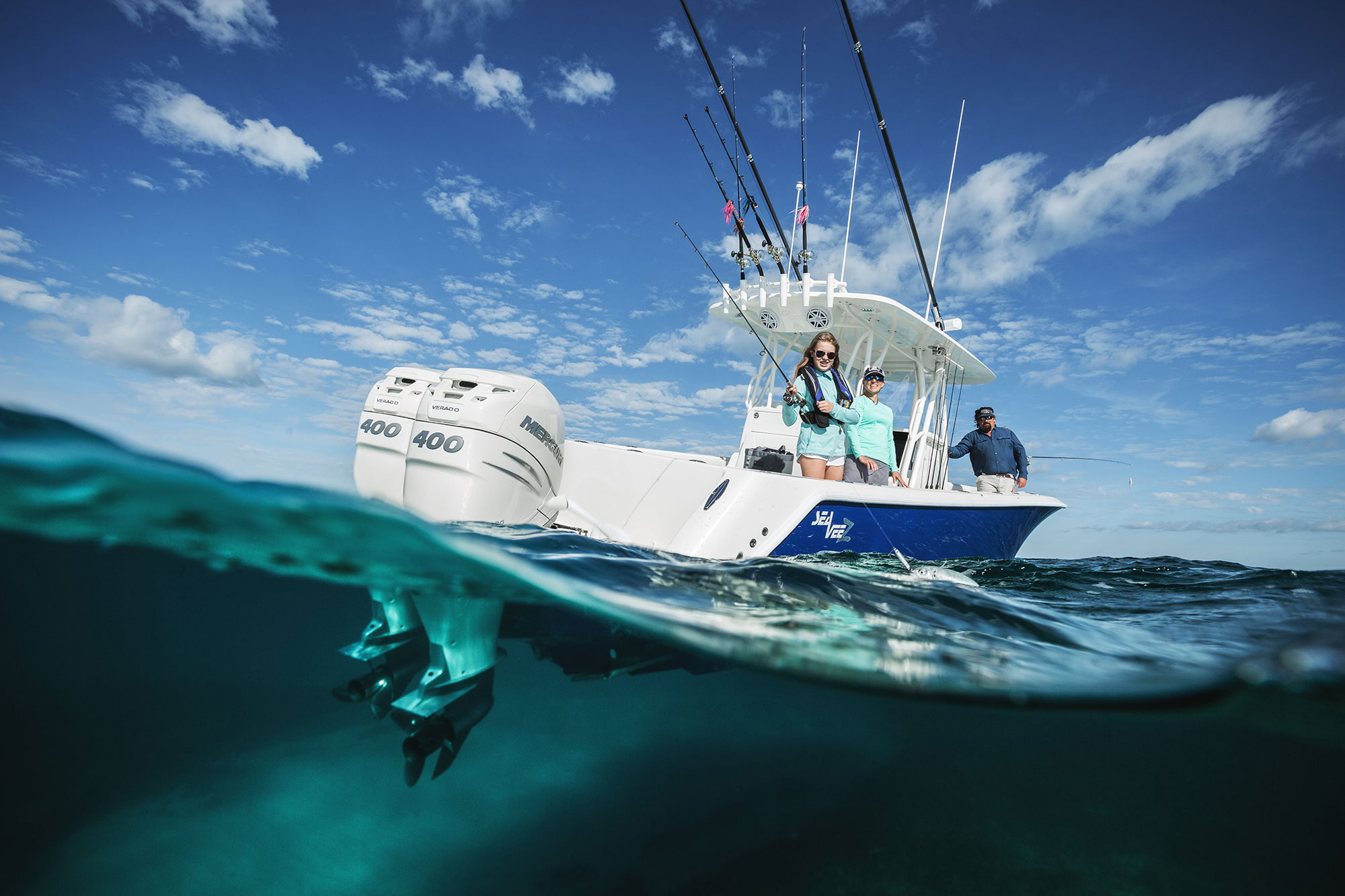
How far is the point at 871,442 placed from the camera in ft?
18.1

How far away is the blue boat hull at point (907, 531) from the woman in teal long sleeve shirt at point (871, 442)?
76 centimetres

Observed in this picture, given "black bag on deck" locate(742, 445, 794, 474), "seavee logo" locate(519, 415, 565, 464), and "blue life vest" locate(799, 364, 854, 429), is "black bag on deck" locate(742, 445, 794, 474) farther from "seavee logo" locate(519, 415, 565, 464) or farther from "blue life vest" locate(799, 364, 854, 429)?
"seavee logo" locate(519, 415, 565, 464)

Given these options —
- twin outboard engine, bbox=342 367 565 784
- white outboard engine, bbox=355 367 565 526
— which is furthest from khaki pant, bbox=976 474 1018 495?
white outboard engine, bbox=355 367 565 526

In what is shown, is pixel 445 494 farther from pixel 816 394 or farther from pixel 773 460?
pixel 773 460

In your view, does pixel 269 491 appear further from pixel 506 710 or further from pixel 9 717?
pixel 506 710

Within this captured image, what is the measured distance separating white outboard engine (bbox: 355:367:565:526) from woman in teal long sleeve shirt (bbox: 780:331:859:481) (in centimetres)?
216

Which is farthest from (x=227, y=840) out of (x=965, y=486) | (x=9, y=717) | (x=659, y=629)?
(x=965, y=486)

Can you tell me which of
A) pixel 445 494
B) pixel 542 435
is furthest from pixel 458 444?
pixel 542 435

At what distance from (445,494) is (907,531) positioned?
373cm

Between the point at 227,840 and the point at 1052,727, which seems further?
the point at 1052,727

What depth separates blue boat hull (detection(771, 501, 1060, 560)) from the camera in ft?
12.6

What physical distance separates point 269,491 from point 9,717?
2.10m

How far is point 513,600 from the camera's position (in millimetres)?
2799

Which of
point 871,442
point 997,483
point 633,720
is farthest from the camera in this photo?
point 997,483
